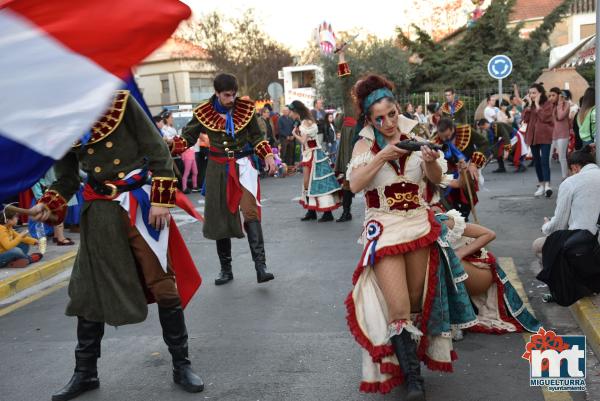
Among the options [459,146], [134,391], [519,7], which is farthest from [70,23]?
[519,7]

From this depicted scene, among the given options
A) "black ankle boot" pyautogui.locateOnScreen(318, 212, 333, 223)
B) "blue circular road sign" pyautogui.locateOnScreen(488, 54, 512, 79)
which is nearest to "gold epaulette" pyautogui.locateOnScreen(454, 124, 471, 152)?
"black ankle boot" pyautogui.locateOnScreen(318, 212, 333, 223)

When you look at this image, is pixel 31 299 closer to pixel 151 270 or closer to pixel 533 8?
pixel 151 270

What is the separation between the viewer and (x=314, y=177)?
11336mm

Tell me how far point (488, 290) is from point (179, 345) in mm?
2251

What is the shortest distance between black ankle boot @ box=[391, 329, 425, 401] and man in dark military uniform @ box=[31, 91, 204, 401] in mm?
1277

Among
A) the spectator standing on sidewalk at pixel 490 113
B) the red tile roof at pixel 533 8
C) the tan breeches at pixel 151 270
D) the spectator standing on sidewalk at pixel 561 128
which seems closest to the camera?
the tan breeches at pixel 151 270

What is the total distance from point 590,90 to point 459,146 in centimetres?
417

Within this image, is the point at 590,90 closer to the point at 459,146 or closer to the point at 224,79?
the point at 459,146

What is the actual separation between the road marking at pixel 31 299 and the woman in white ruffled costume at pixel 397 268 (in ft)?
13.5

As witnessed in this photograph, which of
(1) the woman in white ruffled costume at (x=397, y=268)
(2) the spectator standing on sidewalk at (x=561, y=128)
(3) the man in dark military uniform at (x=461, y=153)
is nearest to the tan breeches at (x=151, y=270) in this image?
(1) the woman in white ruffled costume at (x=397, y=268)

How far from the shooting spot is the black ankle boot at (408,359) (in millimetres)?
3947

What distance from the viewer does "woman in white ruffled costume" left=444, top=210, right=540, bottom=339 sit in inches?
202

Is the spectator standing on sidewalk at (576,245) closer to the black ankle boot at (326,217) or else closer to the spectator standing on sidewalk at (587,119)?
the spectator standing on sidewalk at (587,119)

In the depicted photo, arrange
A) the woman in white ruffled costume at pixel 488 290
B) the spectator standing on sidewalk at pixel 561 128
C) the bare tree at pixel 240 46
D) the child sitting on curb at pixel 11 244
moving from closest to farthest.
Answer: the woman in white ruffled costume at pixel 488 290 < the child sitting on curb at pixel 11 244 < the spectator standing on sidewalk at pixel 561 128 < the bare tree at pixel 240 46
